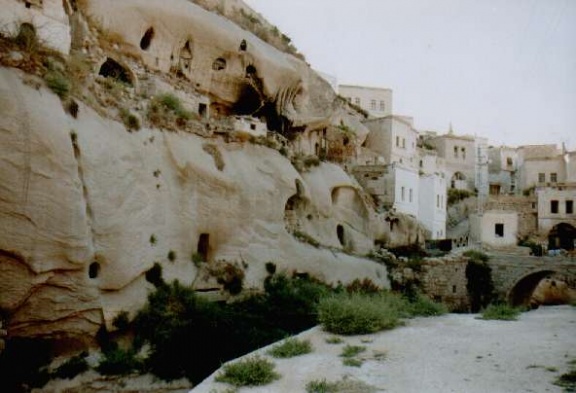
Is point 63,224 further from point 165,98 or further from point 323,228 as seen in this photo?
point 323,228

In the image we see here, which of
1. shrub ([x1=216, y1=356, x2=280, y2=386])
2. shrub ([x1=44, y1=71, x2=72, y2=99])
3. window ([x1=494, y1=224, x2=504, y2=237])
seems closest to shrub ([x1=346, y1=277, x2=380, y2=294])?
shrub ([x1=44, y1=71, x2=72, y2=99])

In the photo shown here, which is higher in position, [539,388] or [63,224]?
[63,224]

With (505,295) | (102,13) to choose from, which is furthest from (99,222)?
(505,295)

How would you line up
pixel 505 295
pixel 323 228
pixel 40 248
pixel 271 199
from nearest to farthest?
pixel 40 248, pixel 271 199, pixel 323 228, pixel 505 295

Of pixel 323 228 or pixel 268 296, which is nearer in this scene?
pixel 268 296

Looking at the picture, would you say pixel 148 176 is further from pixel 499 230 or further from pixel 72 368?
pixel 499 230

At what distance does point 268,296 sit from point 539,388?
1258 cm

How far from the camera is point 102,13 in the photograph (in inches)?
719

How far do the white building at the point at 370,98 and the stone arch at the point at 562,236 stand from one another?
21607 millimetres

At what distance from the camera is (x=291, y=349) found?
27.3 feet

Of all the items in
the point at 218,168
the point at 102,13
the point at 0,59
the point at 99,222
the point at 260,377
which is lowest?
the point at 260,377

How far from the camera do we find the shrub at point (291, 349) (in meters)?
8.20

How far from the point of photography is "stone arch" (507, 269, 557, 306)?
2773 cm

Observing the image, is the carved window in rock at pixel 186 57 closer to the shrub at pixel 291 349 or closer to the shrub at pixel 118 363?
the shrub at pixel 118 363
